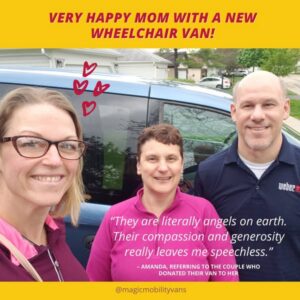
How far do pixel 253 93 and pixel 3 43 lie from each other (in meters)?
0.88

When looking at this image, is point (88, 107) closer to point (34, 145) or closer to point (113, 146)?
point (113, 146)

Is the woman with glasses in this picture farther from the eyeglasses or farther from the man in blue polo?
the man in blue polo

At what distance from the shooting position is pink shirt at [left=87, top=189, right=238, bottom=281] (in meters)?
1.26

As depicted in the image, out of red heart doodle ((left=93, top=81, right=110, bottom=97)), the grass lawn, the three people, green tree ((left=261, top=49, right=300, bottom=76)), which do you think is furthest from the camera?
Result: red heart doodle ((left=93, top=81, right=110, bottom=97))

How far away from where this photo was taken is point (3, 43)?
→ 1.37 metres

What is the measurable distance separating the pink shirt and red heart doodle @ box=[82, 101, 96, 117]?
0.56 m

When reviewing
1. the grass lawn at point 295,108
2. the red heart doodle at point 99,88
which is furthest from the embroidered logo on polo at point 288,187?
the red heart doodle at point 99,88

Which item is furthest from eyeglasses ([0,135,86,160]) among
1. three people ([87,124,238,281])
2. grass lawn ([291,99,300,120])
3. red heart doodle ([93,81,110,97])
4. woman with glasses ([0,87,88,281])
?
grass lawn ([291,99,300,120])

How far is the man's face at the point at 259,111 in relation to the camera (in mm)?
1287

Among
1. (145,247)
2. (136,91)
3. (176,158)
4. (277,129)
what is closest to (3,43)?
(136,91)

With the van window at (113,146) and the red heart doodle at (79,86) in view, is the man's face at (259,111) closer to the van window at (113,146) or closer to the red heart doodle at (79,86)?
the van window at (113,146)

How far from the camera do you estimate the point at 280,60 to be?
4.73 ft

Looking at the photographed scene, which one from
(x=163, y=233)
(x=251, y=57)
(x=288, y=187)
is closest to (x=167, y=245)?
(x=163, y=233)

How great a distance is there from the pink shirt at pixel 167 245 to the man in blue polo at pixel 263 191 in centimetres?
8
